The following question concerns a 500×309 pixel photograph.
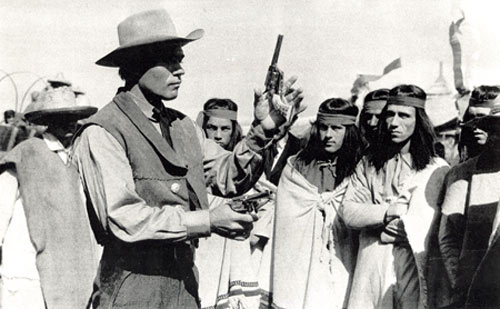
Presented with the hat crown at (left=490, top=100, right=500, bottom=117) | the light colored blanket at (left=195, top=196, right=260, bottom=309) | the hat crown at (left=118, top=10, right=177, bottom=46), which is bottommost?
the light colored blanket at (left=195, top=196, right=260, bottom=309)

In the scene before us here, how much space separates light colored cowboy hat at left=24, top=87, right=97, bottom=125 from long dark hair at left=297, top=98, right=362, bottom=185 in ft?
6.26

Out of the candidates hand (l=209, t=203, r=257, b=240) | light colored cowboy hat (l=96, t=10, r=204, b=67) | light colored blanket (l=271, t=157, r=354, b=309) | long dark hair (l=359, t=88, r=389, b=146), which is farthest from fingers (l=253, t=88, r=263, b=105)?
long dark hair (l=359, t=88, r=389, b=146)

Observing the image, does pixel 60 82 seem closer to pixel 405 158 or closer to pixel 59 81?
pixel 59 81

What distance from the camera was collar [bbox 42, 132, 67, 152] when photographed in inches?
207

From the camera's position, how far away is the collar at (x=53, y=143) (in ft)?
17.3

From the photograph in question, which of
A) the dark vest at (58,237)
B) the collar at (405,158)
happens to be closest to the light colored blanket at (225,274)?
the collar at (405,158)

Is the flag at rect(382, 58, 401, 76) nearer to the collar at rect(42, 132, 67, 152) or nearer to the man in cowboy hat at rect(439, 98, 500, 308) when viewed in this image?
the man in cowboy hat at rect(439, 98, 500, 308)

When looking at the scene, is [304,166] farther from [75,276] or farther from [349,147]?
[75,276]

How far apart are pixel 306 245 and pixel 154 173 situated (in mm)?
3115

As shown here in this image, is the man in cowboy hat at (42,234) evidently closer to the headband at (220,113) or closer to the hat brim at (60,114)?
the hat brim at (60,114)

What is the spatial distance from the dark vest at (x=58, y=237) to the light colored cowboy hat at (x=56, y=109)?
66 cm

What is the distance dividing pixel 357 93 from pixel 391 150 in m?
4.27

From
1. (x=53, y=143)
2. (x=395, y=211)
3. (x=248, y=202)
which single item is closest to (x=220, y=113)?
(x=53, y=143)

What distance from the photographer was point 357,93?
1006cm
